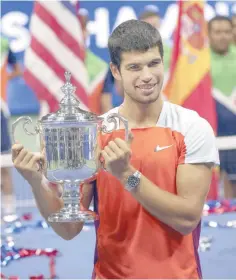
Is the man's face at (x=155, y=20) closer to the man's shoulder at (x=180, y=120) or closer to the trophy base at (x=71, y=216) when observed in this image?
the man's shoulder at (x=180, y=120)

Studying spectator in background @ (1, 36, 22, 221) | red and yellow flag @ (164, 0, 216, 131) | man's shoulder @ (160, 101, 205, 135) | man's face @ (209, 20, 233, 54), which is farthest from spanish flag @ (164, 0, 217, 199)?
man's shoulder @ (160, 101, 205, 135)

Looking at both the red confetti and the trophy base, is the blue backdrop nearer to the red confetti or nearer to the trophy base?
the red confetti

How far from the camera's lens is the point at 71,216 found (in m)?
1.46

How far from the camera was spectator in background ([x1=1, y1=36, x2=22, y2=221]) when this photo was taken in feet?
16.7

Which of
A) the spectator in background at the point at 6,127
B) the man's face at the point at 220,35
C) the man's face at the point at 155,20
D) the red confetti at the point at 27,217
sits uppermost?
the man's face at the point at 155,20

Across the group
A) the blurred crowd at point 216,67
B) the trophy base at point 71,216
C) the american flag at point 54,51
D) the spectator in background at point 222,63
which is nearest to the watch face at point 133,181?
the trophy base at point 71,216

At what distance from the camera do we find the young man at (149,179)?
147 centimetres

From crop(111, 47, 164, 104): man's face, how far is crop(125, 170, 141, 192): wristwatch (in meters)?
0.18

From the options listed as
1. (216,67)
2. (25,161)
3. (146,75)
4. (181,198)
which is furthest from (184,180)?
(216,67)

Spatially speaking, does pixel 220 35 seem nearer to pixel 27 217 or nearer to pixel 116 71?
pixel 27 217

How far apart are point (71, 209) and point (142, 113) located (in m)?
0.27

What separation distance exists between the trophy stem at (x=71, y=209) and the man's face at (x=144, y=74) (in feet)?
0.81

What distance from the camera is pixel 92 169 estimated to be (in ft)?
4.82

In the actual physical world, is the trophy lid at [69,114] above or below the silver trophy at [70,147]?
above
